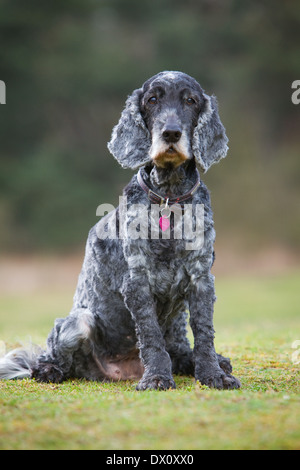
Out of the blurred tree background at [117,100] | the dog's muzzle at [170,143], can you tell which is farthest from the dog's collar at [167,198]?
the blurred tree background at [117,100]

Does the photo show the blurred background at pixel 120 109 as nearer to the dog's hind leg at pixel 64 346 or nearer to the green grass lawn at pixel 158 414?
the dog's hind leg at pixel 64 346

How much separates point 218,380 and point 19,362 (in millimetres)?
1891

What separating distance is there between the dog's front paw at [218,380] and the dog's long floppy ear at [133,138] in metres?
1.72

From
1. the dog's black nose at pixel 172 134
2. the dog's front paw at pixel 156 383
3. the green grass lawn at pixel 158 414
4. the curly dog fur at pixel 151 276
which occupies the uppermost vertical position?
the dog's black nose at pixel 172 134

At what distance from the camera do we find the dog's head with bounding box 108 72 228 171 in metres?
5.01

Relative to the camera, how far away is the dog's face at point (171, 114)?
Answer: 16.3ft

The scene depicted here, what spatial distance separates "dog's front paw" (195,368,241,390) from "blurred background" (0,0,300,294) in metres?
17.9

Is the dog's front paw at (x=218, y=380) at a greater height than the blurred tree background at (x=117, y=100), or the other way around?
the blurred tree background at (x=117, y=100)

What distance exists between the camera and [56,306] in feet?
54.4

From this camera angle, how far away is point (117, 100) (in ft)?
86.2

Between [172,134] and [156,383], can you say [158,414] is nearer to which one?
[156,383]

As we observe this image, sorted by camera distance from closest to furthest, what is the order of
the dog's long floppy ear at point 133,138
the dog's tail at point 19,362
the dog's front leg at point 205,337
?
the dog's front leg at point 205,337, the dog's long floppy ear at point 133,138, the dog's tail at point 19,362

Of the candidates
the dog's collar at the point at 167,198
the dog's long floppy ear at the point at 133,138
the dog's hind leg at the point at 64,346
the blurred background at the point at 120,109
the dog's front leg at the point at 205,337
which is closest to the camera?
the dog's front leg at the point at 205,337

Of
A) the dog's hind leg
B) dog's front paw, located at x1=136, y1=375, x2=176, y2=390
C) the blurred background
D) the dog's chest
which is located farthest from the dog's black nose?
the blurred background
